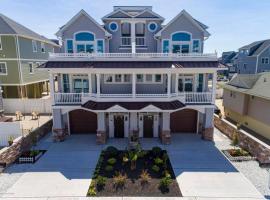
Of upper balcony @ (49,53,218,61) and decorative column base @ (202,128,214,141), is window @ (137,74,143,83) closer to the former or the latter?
upper balcony @ (49,53,218,61)

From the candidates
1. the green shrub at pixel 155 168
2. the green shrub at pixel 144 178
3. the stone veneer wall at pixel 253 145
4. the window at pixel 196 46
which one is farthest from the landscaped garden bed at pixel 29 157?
the window at pixel 196 46

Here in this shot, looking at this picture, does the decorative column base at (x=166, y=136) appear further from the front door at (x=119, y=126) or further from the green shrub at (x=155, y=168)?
the green shrub at (x=155, y=168)

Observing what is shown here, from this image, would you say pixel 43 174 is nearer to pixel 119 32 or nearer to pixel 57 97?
pixel 57 97

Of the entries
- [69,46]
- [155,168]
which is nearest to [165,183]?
[155,168]

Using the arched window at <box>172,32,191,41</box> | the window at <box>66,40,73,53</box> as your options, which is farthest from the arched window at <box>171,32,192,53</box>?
the window at <box>66,40,73,53</box>

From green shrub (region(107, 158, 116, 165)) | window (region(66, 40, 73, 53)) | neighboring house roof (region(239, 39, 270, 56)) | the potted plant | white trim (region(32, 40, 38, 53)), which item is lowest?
green shrub (region(107, 158, 116, 165))

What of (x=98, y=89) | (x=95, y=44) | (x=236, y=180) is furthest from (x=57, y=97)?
(x=236, y=180)
